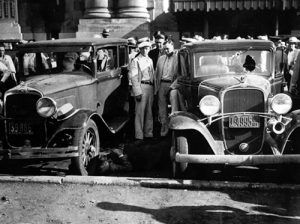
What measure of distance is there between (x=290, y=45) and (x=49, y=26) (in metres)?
12.6

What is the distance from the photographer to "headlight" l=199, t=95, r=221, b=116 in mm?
5977

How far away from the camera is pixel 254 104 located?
6.02 m

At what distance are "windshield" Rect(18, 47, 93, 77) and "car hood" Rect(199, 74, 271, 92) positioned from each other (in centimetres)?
201

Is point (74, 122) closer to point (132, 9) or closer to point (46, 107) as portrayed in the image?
point (46, 107)

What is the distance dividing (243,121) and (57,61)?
3.20 metres

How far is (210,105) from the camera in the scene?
5.99m

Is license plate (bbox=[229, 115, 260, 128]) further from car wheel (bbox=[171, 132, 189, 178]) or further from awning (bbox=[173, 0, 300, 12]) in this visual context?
awning (bbox=[173, 0, 300, 12])

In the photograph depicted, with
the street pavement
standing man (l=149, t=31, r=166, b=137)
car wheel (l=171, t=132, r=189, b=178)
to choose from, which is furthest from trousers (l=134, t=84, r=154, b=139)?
car wheel (l=171, t=132, r=189, b=178)

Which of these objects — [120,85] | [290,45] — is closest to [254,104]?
[120,85]

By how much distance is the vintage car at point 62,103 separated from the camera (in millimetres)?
6312

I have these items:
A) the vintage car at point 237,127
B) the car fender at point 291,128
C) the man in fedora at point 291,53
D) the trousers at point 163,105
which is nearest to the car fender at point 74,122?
the vintage car at point 237,127

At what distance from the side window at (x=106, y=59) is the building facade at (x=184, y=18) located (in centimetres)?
850

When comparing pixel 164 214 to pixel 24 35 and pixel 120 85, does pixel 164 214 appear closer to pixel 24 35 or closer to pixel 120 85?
pixel 120 85

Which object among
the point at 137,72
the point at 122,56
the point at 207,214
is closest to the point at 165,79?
the point at 137,72
